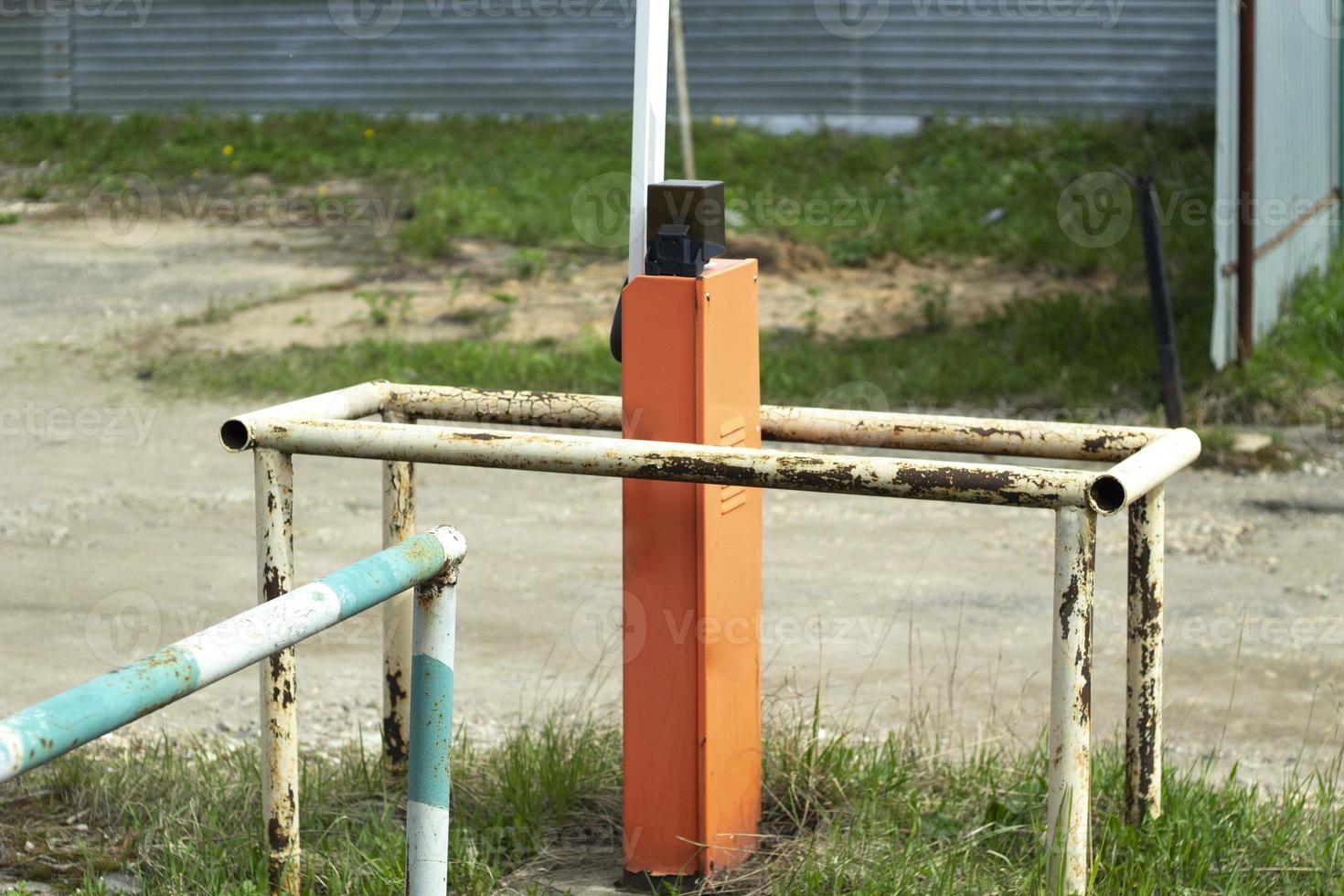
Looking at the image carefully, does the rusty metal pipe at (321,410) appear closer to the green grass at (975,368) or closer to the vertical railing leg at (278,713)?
the vertical railing leg at (278,713)

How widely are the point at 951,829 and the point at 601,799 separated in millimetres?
643

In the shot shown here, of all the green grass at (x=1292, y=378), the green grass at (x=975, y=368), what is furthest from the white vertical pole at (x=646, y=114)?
the green grass at (x=1292, y=378)

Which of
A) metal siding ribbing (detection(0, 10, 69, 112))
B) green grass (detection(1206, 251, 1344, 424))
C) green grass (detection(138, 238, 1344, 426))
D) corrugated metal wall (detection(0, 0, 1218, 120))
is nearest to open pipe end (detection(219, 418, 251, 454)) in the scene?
green grass (detection(138, 238, 1344, 426))

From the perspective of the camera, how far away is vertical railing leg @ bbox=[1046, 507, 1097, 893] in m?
2.24

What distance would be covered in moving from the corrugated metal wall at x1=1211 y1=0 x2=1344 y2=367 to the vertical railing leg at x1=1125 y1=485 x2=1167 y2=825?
15.5ft

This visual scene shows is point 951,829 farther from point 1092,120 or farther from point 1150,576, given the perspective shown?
point 1092,120

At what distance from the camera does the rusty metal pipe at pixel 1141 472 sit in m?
2.17

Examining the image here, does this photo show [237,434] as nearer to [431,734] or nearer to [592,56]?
[431,734]

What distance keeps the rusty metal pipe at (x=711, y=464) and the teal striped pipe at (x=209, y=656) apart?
15.2 inches

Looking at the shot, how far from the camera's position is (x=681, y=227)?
246cm

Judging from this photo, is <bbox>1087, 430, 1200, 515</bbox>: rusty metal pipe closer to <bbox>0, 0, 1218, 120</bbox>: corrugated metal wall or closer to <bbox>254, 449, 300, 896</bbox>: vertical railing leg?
<bbox>254, 449, 300, 896</bbox>: vertical railing leg

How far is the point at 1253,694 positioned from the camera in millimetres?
4293

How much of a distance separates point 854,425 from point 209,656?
4.77ft

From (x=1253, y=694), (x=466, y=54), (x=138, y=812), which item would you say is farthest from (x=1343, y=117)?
(x=138, y=812)
